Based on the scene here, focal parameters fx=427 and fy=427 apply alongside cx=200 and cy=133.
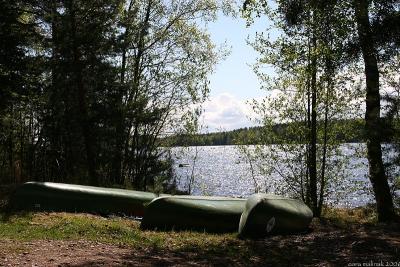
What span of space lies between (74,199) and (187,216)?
166 inches

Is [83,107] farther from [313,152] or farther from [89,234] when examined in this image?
[313,152]

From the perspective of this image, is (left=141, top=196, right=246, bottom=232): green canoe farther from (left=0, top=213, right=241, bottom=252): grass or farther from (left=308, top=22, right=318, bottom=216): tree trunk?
(left=308, top=22, right=318, bottom=216): tree trunk

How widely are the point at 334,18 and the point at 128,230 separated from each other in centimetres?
669

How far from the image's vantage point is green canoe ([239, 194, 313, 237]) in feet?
34.6

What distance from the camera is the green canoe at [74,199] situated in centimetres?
1370

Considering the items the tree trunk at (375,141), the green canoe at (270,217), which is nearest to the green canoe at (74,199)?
the green canoe at (270,217)

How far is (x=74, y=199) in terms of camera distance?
13.9 meters

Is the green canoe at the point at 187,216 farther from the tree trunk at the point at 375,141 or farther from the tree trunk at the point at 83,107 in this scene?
the tree trunk at the point at 83,107

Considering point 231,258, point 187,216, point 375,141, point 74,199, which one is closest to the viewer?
point 231,258

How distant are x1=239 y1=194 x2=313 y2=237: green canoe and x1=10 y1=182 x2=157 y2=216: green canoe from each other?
4778 millimetres

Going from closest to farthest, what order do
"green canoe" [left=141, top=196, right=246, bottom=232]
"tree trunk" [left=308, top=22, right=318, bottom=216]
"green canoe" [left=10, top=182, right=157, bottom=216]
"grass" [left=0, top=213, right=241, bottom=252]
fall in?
"grass" [left=0, top=213, right=241, bottom=252] → "green canoe" [left=141, top=196, right=246, bottom=232] → "green canoe" [left=10, top=182, right=157, bottom=216] → "tree trunk" [left=308, top=22, right=318, bottom=216]

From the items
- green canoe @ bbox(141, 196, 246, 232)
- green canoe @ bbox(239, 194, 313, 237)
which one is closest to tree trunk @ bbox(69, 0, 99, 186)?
green canoe @ bbox(141, 196, 246, 232)

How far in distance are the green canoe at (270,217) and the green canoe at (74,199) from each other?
15.7 ft

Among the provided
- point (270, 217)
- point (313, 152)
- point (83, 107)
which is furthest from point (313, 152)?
point (83, 107)
